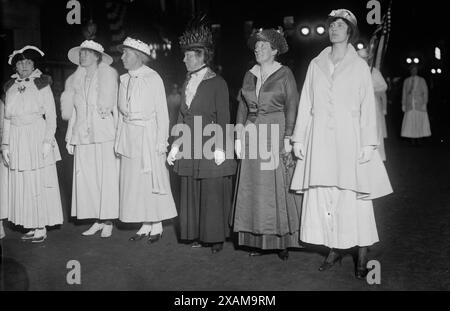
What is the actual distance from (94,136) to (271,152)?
1.79 metres

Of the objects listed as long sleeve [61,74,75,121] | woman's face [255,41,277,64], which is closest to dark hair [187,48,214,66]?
woman's face [255,41,277,64]

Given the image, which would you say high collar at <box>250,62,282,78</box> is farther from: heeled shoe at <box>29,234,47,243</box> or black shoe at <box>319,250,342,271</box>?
heeled shoe at <box>29,234,47,243</box>

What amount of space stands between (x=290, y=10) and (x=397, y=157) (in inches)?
242

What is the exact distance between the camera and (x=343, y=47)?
400 centimetres

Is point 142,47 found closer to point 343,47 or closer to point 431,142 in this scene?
point 343,47

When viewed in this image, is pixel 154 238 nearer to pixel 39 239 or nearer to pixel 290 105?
pixel 39 239

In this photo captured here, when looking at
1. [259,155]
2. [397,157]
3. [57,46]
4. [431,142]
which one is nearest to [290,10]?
[431,142]

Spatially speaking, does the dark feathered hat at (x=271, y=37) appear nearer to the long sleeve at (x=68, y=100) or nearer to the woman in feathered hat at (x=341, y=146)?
the woman in feathered hat at (x=341, y=146)

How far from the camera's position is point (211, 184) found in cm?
469

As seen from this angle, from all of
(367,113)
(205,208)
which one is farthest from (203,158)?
(367,113)

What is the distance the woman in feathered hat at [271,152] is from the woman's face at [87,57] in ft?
5.36

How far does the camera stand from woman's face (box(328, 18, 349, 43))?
3957mm

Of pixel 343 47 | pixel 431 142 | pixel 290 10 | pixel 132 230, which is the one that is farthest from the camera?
pixel 290 10

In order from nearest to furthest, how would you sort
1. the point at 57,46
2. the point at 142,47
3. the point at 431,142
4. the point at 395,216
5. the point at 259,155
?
the point at 259,155, the point at 142,47, the point at 395,216, the point at 57,46, the point at 431,142
